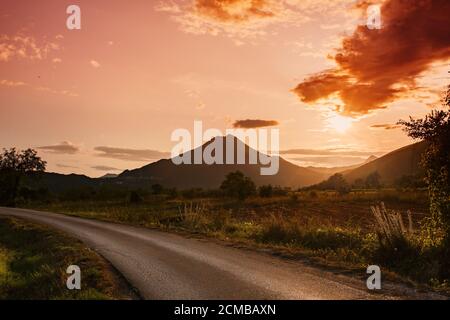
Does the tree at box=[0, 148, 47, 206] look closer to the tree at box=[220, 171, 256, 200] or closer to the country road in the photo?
the tree at box=[220, 171, 256, 200]

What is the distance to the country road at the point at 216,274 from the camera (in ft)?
29.9

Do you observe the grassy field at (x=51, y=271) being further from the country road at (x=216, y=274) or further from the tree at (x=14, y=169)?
the tree at (x=14, y=169)

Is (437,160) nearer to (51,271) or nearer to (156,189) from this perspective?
(51,271)

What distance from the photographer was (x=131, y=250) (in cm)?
1521

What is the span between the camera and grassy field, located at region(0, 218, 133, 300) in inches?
394

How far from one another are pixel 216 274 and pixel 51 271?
4.88 meters

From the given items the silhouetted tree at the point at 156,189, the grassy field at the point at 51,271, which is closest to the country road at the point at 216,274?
the grassy field at the point at 51,271

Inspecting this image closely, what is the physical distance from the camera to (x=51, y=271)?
12852 millimetres

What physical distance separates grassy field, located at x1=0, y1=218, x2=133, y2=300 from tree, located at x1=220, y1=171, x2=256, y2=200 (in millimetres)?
46673

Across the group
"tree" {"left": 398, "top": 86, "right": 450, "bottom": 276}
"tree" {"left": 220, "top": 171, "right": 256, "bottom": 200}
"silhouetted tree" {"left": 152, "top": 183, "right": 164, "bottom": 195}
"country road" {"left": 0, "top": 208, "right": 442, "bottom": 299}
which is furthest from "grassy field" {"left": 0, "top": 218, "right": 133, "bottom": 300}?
"silhouetted tree" {"left": 152, "top": 183, "right": 164, "bottom": 195}

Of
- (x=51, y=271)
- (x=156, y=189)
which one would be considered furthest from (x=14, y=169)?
(x=51, y=271)
